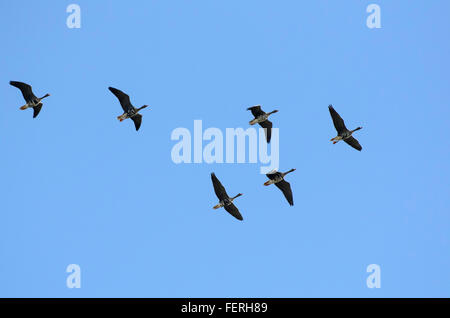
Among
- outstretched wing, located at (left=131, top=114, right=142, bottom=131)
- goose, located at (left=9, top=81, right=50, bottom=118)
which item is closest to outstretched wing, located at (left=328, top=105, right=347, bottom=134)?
outstretched wing, located at (left=131, top=114, right=142, bottom=131)

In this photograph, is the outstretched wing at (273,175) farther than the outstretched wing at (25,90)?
Yes

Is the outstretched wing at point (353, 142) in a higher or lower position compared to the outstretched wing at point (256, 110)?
lower

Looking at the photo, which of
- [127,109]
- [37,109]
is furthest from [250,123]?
[37,109]

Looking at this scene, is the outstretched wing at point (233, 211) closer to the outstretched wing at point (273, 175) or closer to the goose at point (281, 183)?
the goose at point (281, 183)

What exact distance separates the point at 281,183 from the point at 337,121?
5157mm

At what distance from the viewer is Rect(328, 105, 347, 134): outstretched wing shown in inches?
2263

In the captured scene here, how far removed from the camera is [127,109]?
2350 inches

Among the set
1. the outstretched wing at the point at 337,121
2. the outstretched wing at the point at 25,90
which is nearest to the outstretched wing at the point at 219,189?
the outstretched wing at the point at 337,121

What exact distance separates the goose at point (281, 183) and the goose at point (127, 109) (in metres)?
9.24

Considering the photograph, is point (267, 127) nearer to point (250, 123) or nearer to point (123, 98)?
point (250, 123)

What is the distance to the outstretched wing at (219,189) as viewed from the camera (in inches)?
2207
